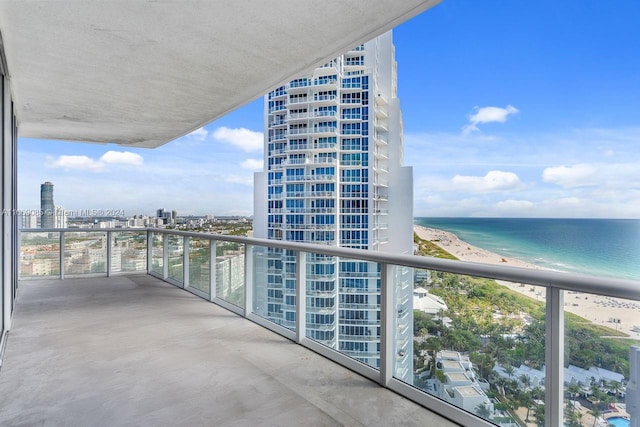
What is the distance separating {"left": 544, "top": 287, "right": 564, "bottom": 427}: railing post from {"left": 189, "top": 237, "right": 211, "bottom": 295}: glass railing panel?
437 centimetres

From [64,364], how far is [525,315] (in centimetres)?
350

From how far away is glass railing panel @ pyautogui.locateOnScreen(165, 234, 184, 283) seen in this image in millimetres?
6094

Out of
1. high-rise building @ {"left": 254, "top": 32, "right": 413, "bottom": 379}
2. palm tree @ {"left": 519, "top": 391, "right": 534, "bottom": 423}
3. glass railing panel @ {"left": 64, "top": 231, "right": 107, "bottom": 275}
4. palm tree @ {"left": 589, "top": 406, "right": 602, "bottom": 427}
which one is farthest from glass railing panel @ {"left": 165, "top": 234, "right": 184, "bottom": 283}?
high-rise building @ {"left": 254, "top": 32, "right": 413, "bottom": 379}

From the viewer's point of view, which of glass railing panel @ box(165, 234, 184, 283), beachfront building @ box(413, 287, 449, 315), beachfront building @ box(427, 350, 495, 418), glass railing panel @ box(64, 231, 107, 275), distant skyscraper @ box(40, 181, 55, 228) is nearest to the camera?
beachfront building @ box(427, 350, 495, 418)

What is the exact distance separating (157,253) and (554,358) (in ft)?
22.9

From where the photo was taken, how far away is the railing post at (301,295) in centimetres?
342

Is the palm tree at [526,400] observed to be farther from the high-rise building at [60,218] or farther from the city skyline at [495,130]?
the city skyline at [495,130]

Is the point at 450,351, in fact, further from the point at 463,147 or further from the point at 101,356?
the point at 463,147

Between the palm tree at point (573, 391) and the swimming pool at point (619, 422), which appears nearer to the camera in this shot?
the swimming pool at point (619, 422)

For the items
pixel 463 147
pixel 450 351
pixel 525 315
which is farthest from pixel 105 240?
pixel 463 147

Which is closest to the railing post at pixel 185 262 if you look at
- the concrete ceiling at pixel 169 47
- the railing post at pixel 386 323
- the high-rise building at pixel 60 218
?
the concrete ceiling at pixel 169 47

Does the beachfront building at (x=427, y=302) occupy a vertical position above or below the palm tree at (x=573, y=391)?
above

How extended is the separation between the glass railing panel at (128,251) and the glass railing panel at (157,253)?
24cm

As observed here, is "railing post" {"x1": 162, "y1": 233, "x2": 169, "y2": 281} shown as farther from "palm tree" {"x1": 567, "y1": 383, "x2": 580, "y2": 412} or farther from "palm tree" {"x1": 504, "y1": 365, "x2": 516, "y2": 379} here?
"palm tree" {"x1": 567, "y1": 383, "x2": 580, "y2": 412}
